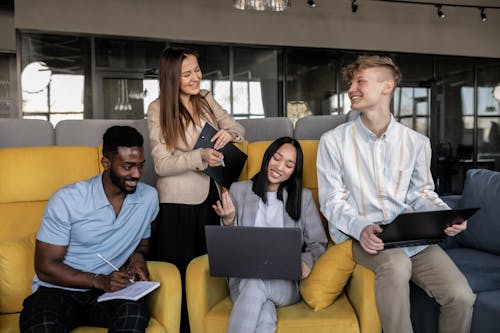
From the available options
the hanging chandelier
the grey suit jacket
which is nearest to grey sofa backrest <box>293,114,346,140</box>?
the hanging chandelier

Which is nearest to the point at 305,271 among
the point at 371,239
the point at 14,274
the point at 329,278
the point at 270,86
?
the point at 329,278

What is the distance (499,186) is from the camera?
260 cm

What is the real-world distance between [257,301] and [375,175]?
2.47 feet

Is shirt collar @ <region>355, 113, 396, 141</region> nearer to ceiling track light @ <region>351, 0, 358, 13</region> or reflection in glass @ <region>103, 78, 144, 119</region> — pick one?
reflection in glass @ <region>103, 78, 144, 119</region>

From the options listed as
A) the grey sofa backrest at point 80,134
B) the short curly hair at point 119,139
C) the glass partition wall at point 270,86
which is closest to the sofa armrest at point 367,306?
the short curly hair at point 119,139

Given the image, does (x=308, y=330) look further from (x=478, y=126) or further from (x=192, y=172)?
(x=478, y=126)

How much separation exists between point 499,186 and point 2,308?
2406mm

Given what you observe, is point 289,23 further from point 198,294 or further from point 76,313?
point 76,313

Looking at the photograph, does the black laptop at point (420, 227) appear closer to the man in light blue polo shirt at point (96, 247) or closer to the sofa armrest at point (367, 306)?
the sofa armrest at point (367, 306)

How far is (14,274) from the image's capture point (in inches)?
80.8

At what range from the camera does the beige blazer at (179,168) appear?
227 cm

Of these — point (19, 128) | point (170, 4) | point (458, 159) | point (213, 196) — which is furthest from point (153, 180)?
point (458, 159)

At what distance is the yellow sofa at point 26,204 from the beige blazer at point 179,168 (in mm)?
379

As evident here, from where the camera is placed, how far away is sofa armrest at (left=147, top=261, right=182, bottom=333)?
1964 mm
